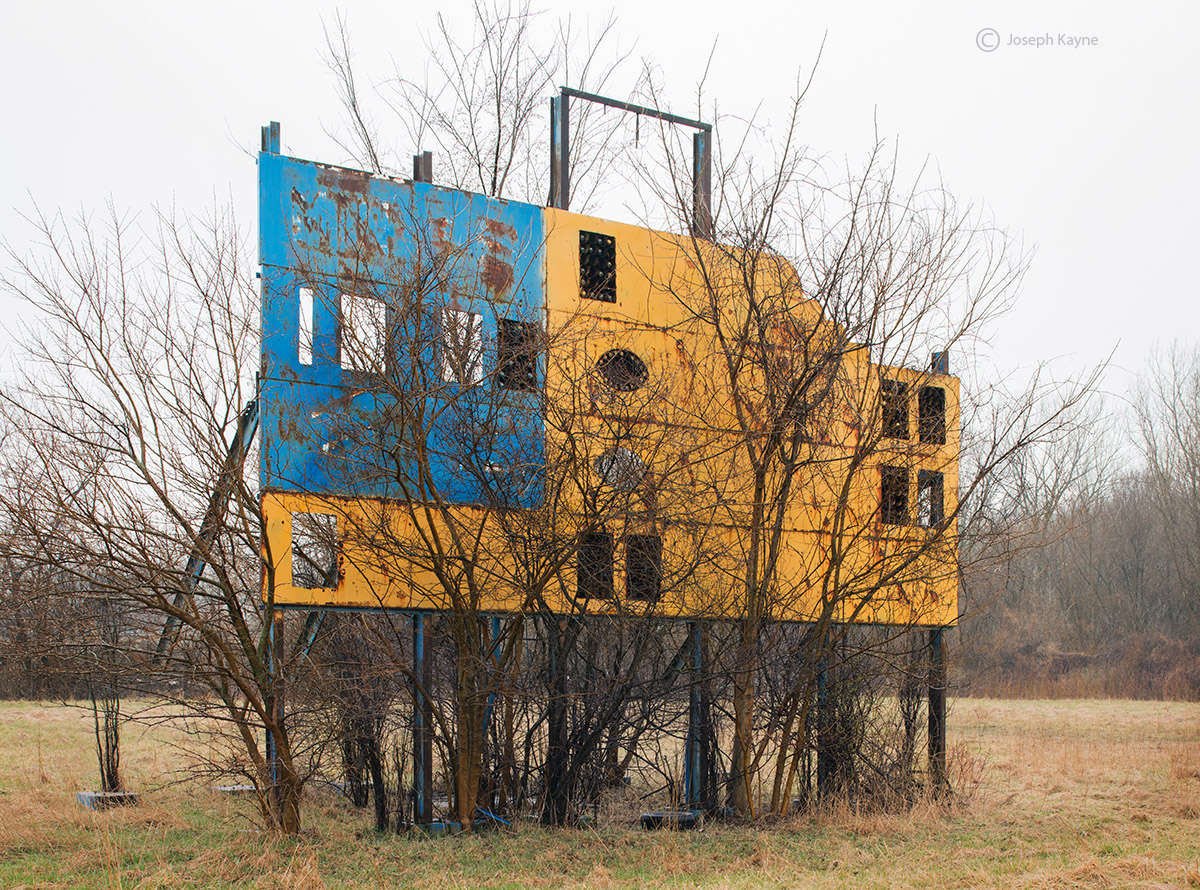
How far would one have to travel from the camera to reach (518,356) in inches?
448

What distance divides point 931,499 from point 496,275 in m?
6.05

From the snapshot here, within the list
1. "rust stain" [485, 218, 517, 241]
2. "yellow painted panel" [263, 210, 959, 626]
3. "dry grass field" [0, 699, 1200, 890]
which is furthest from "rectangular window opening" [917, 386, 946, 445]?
"rust stain" [485, 218, 517, 241]

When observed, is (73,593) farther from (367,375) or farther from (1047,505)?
(1047,505)

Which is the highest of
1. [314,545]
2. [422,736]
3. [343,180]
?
[343,180]

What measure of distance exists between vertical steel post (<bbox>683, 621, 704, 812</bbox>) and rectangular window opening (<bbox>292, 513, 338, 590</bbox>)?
4.12m

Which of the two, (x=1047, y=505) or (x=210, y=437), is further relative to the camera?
(x=1047, y=505)

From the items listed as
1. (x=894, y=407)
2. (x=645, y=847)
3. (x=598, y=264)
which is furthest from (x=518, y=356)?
(x=645, y=847)

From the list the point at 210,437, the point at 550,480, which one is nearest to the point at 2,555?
the point at 210,437

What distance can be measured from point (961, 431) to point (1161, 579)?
3713 cm

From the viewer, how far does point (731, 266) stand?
1230 centimetres

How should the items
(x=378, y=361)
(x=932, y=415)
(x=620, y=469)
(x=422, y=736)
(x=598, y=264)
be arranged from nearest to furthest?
(x=378, y=361), (x=620, y=469), (x=422, y=736), (x=598, y=264), (x=932, y=415)

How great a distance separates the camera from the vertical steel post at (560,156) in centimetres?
1312

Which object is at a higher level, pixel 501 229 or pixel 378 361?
pixel 501 229

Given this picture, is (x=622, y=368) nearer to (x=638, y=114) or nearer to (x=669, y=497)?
(x=669, y=497)
